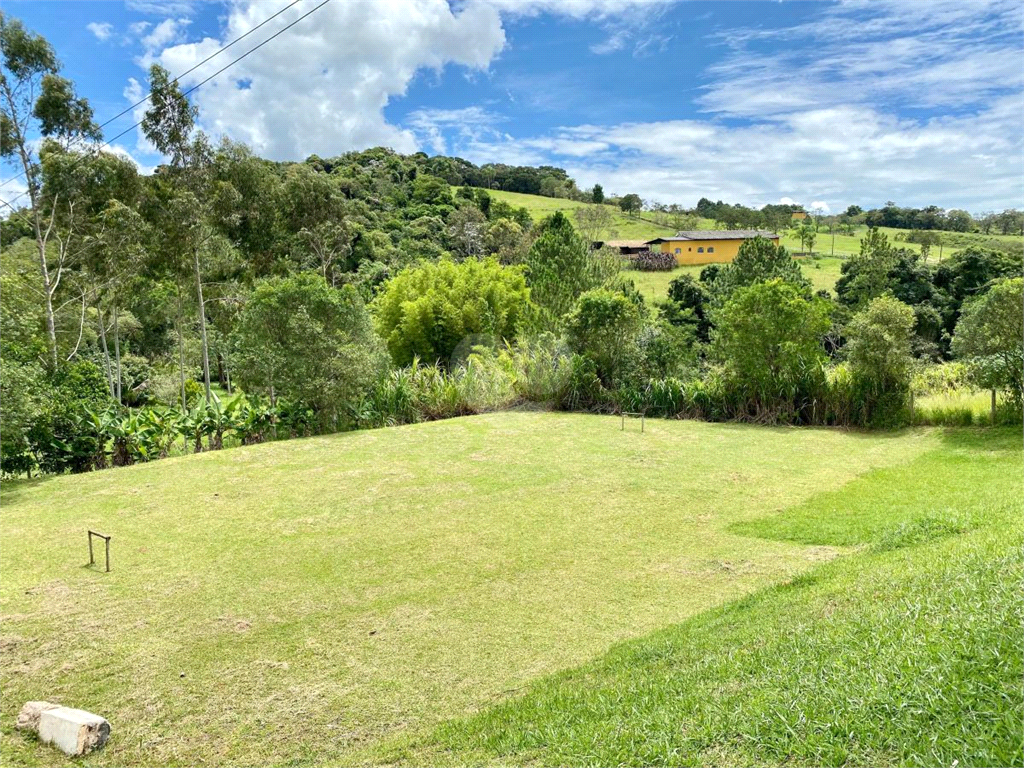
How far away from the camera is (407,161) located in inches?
2630

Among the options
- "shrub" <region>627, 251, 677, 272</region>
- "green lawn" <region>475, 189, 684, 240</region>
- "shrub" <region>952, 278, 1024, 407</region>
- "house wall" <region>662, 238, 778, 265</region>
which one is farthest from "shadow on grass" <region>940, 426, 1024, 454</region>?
"green lawn" <region>475, 189, 684, 240</region>

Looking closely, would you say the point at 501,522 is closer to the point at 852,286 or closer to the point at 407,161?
the point at 852,286

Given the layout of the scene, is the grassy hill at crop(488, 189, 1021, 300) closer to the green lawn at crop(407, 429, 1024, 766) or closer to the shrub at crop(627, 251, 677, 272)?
the shrub at crop(627, 251, 677, 272)

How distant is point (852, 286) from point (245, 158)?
87.4 ft

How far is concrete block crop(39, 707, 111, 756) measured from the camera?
10.9 ft

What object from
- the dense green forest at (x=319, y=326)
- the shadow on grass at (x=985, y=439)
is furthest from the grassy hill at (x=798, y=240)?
the shadow on grass at (x=985, y=439)

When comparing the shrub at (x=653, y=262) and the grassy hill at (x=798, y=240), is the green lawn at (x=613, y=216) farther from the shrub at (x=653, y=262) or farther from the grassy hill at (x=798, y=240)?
the shrub at (x=653, y=262)

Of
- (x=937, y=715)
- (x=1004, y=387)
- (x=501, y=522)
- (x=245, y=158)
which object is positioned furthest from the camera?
(x=245, y=158)

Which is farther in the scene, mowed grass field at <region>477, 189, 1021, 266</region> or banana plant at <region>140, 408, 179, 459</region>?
mowed grass field at <region>477, 189, 1021, 266</region>

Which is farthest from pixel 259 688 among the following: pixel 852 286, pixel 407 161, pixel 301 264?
pixel 407 161

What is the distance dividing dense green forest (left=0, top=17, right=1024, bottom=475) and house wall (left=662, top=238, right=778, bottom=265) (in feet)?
81.7

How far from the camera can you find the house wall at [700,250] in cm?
5178

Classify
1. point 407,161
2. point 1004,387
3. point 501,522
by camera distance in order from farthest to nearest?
point 407,161
point 1004,387
point 501,522

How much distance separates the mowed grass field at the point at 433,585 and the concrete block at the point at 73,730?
0.26 feet
